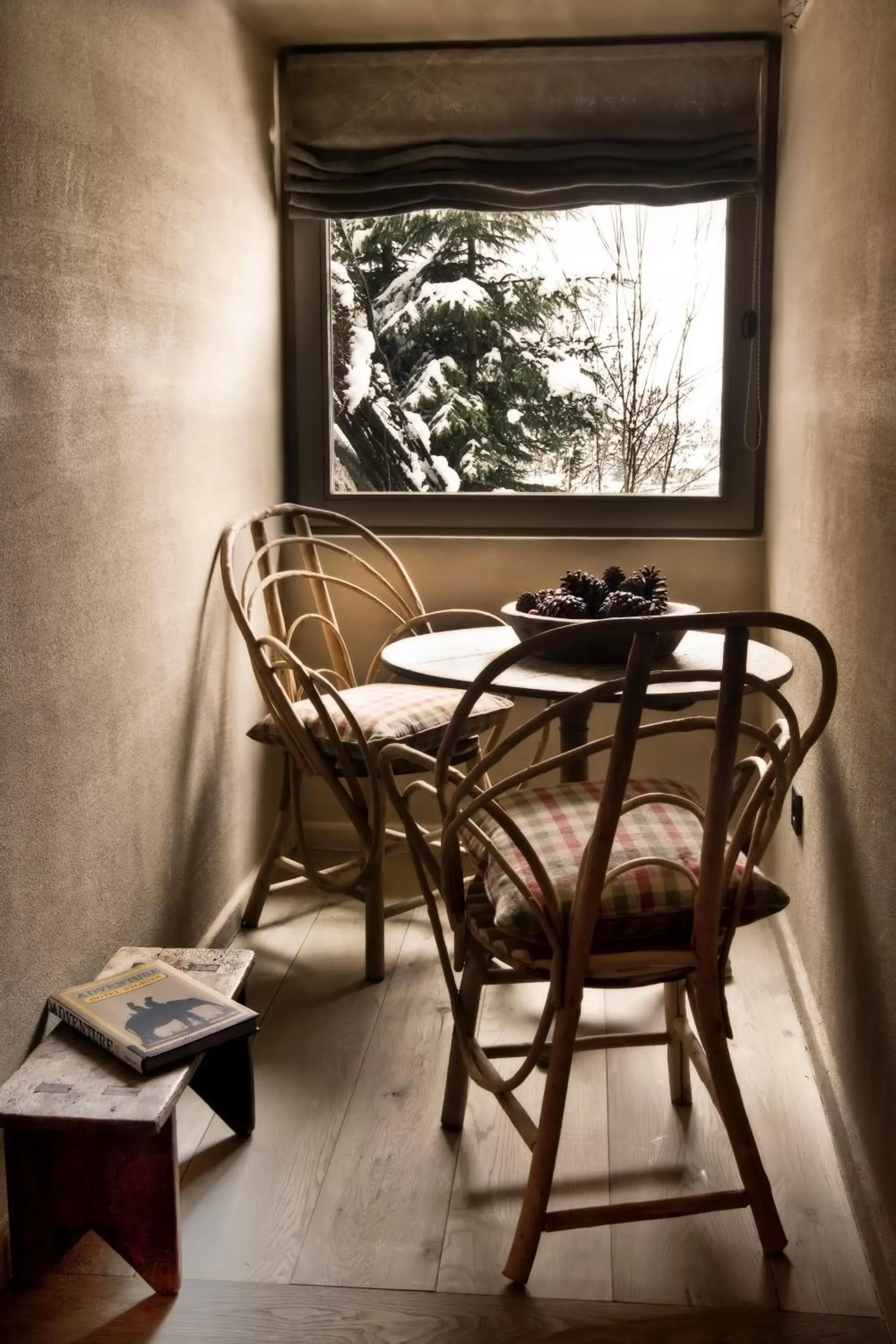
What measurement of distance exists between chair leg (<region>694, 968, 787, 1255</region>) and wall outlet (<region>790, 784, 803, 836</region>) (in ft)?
2.84

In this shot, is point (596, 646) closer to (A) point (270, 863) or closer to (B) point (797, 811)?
(B) point (797, 811)

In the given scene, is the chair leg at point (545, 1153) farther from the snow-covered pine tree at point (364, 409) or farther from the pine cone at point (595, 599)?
the snow-covered pine tree at point (364, 409)

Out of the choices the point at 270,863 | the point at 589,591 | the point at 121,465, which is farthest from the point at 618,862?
the point at 270,863

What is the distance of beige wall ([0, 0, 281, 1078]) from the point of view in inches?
67.9

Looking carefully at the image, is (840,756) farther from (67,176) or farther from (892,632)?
(67,176)

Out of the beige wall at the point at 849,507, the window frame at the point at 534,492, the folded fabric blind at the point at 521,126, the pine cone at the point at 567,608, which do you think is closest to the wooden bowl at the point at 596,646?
the pine cone at the point at 567,608

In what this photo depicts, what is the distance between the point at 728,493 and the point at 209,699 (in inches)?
55.9

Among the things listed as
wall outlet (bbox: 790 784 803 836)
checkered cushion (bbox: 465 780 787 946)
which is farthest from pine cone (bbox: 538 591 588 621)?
wall outlet (bbox: 790 784 803 836)

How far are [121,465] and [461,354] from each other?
4.56ft

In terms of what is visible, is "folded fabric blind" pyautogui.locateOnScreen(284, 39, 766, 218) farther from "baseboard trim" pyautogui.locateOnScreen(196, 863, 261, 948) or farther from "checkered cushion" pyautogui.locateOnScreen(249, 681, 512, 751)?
"baseboard trim" pyautogui.locateOnScreen(196, 863, 261, 948)

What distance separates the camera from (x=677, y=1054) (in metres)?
2.11

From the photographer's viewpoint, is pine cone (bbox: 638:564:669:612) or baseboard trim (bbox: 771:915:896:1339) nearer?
baseboard trim (bbox: 771:915:896:1339)

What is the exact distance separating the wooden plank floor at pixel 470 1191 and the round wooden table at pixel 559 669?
606 mm

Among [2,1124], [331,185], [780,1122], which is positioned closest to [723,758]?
[780,1122]
